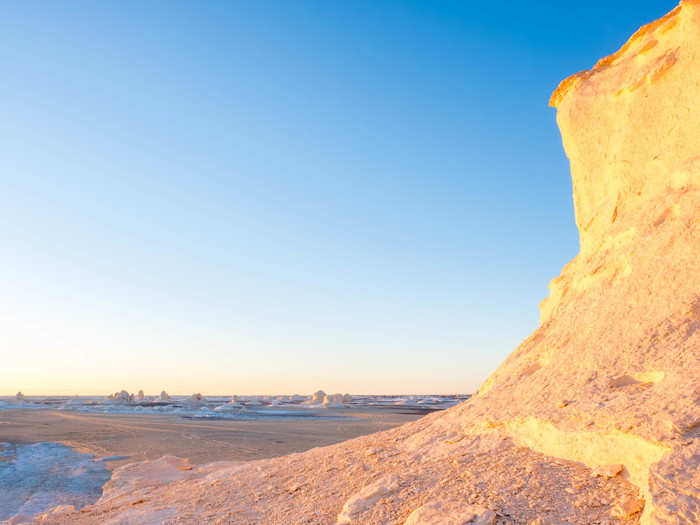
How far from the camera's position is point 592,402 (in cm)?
457

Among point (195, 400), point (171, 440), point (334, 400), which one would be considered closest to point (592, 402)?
point (171, 440)

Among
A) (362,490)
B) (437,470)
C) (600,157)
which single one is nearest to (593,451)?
(437,470)

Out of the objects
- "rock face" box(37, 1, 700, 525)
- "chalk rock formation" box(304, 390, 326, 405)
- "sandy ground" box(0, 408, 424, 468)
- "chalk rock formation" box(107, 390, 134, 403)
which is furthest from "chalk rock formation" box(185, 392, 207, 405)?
"rock face" box(37, 1, 700, 525)

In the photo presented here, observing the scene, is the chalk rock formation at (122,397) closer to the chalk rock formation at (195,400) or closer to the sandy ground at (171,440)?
the chalk rock formation at (195,400)

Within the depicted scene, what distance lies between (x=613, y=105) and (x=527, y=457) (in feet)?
22.7

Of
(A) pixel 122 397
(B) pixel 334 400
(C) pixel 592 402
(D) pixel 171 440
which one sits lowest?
(B) pixel 334 400

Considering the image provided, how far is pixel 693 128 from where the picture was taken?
22.3 ft

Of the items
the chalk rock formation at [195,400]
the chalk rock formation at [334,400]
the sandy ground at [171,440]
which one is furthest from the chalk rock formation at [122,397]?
the sandy ground at [171,440]

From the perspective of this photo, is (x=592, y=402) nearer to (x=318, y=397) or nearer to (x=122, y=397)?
(x=318, y=397)

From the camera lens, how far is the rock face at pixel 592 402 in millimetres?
3740

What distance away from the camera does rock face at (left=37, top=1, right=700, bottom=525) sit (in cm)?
374

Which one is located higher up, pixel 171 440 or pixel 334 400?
pixel 171 440

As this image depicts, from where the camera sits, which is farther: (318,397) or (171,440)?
(318,397)

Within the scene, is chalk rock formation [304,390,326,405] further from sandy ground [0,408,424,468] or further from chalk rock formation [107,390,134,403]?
sandy ground [0,408,424,468]
